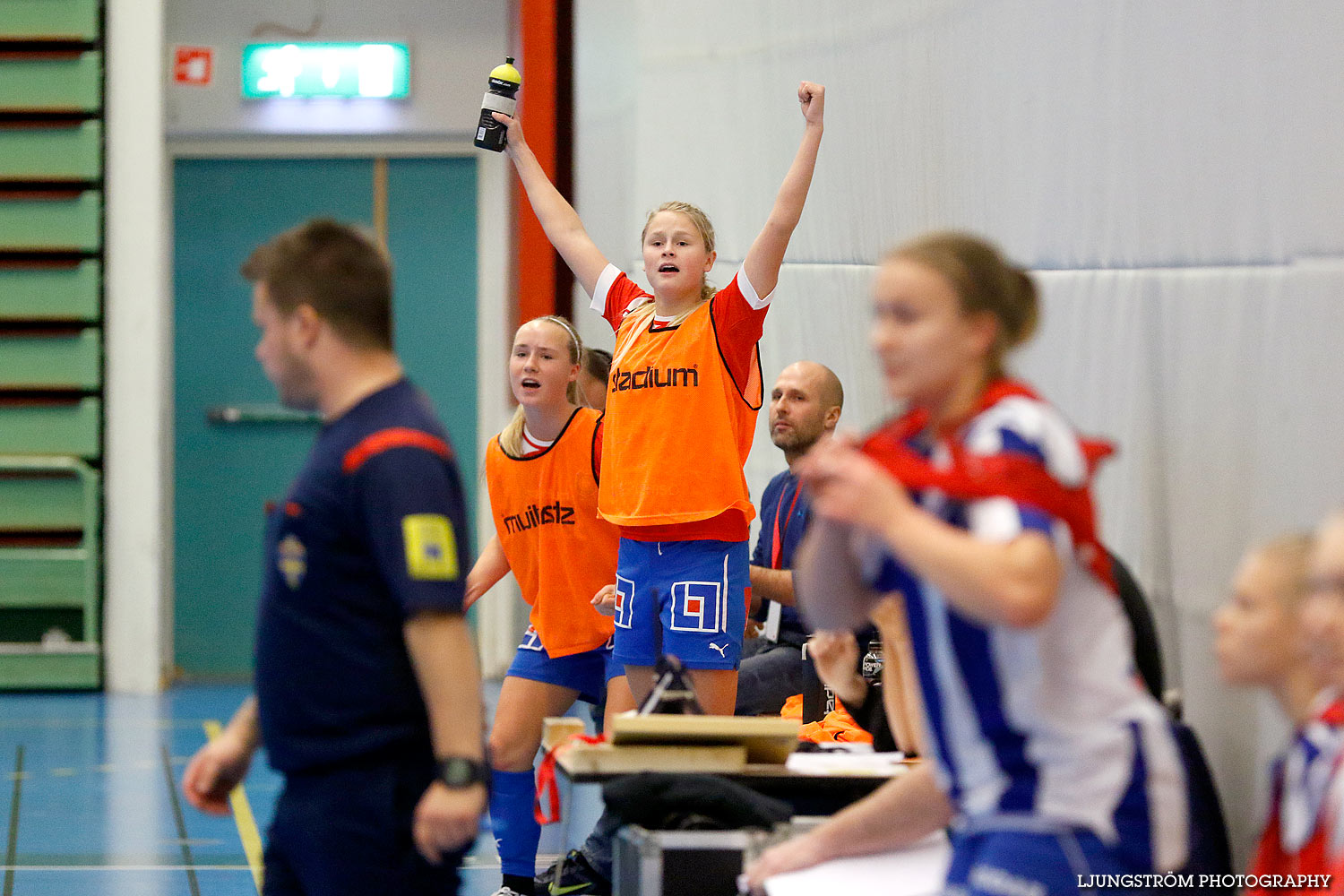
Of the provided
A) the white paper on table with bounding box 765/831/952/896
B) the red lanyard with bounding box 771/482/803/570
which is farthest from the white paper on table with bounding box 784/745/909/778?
the red lanyard with bounding box 771/482/803/570

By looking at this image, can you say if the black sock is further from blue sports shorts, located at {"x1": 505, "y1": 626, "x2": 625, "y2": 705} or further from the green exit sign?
the green exit sign

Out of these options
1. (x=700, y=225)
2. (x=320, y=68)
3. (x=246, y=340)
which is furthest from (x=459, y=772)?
(x=320, y=68)

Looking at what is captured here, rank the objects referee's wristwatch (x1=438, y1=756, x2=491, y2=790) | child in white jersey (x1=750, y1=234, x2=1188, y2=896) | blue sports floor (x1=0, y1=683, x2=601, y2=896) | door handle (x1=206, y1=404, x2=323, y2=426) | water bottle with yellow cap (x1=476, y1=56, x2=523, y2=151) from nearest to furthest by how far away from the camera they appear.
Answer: child in white jersey (x1=750, y1=234, x2=1188, y2=896), referee's wristwatch (x1=438, y1=756, x2=491, y2=790), water bottle with yellow cap (x1=476, y1=56, x2=523, y2=151), blue sports floor (x1=0, y1=683, x2=601, y2=896), door handle (x1=206, y1=404, x2=323, y2=426)

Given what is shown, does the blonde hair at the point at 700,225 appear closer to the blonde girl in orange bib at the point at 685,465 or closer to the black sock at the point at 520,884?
the blonde girl in orange bib at the point at 685,465

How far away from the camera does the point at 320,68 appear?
33.9 feet

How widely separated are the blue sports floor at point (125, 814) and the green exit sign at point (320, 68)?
4305mm

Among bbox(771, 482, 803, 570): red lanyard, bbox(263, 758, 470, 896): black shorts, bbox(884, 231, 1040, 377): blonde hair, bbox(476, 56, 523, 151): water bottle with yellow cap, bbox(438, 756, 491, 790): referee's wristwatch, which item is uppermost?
bbox(476, 56, 523, 151): water bottle with yellow cap

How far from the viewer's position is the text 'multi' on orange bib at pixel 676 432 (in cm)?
405

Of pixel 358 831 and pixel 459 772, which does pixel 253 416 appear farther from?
pixel 459 772

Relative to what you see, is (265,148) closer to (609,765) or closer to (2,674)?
(2,674)

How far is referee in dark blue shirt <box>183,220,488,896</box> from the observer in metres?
2.22

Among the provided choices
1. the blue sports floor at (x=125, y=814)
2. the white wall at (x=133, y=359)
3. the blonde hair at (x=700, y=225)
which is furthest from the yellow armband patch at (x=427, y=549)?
the white wall at (x=133, y=359)

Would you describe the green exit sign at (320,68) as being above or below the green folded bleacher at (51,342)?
above

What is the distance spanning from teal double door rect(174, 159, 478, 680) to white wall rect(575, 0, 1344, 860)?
20.1 feet
